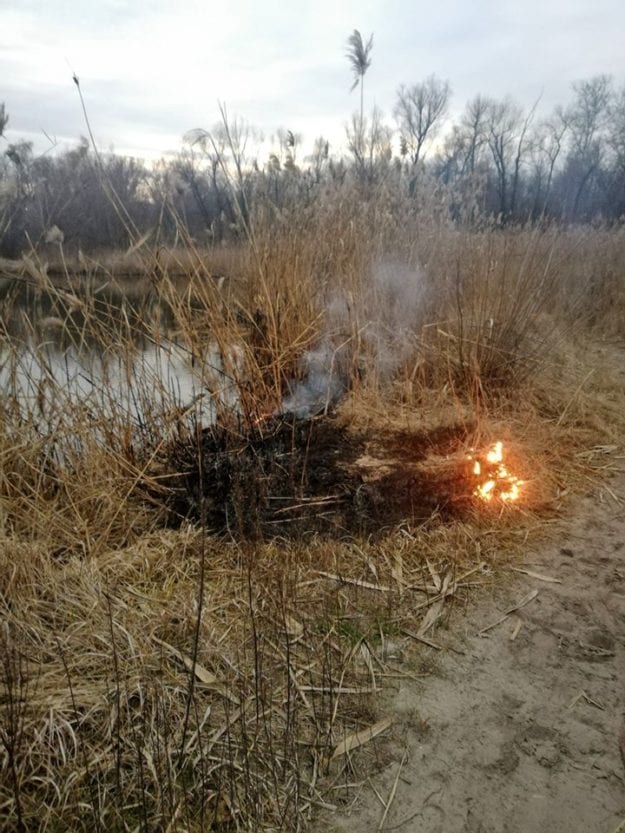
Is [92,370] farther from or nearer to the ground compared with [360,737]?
farther from the ground

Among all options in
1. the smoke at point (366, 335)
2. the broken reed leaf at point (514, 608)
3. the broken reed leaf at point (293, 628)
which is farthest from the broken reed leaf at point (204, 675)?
the smoke at point (366, 335)

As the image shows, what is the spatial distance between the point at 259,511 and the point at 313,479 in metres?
0.42

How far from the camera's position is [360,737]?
1544mm

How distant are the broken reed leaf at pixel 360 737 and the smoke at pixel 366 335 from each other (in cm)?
253

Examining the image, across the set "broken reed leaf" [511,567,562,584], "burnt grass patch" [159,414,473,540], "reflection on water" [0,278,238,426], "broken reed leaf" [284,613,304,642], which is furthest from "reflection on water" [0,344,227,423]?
"broken reed leaf" [511,567,562,584]

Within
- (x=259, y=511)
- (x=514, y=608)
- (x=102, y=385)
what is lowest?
(x=514, y=608)

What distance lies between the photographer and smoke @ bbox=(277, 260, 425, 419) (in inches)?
162

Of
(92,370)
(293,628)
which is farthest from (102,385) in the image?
(293,628)

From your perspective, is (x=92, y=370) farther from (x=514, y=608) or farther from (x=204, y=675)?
(x=514, y=608)

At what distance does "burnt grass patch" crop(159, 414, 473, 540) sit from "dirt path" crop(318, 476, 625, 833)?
2.21 ft

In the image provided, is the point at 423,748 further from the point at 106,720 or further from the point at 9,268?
the point at 9,268

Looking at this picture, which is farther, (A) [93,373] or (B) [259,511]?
(A) [93,373]

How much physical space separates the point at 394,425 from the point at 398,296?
1.51m

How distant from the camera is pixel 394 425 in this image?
11.6ft
